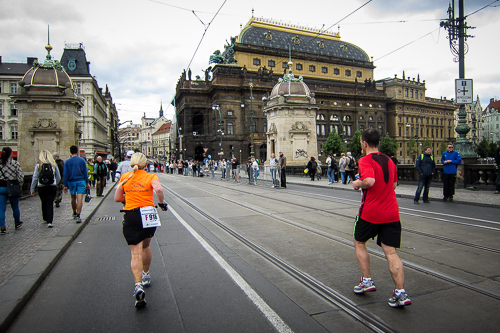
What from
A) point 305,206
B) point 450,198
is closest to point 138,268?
point 305,206

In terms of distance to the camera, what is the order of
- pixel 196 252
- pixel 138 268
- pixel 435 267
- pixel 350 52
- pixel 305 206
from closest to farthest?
pixel 138 268, pixel 435 267, pixel 196 252, pixel 305 206, pixel 350 52

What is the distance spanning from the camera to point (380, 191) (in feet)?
12.2

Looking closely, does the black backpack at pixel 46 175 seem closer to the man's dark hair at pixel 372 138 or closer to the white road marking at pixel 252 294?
the white road marking at pixel 252 294

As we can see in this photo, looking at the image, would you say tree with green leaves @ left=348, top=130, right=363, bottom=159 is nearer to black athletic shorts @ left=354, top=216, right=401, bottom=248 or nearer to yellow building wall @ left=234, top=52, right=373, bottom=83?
yellow building wall @ left=234, top=52, right=373, bottom=83

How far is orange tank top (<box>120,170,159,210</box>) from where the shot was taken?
4168 mm

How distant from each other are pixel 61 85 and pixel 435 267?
23.5m

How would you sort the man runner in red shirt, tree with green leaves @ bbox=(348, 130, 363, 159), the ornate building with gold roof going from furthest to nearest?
tree with green leaves @ bbox=(348, 130, 363, 159)
the ornate building with gold roof
the man runner in red shirt

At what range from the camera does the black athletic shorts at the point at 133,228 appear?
4.06 metres

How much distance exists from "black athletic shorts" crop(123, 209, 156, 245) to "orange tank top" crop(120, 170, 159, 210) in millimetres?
93

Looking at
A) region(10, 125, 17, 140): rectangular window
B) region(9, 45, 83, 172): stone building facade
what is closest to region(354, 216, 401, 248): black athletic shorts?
region(9, 45, 83, 172): stone building facade

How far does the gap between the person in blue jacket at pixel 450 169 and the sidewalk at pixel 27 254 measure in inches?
457

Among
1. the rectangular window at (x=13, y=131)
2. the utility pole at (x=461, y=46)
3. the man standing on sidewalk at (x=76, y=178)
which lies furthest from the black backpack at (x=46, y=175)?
the rectangular window at (x=13, y=131)

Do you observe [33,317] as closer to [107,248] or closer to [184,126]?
[107,248]

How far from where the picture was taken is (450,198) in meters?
11.9
